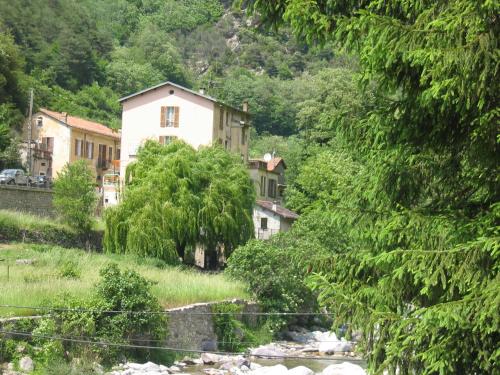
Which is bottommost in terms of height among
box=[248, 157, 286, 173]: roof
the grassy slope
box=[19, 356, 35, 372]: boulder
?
box=[19, 356, 35, 372]: boulder

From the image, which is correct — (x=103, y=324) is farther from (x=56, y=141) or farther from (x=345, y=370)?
(x=56, y=141)

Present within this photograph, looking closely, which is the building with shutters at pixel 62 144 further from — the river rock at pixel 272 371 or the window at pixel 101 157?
the river rock at pixel 272 371

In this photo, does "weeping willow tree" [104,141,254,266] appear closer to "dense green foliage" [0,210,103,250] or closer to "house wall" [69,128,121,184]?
"dense green foliage" [0,210,103,250]

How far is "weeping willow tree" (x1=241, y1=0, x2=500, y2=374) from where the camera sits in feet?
27.5

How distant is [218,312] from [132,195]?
429 inches

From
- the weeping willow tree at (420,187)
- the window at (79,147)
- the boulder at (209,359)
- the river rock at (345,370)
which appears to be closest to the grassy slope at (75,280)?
the boulder at (209,359)

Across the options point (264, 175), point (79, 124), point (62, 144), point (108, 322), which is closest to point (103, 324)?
point (108, 322)

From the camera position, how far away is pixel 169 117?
61.0 meters

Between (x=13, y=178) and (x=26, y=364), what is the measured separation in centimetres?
3201

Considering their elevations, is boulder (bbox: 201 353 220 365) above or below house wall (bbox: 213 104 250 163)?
below

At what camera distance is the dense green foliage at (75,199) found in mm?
48844

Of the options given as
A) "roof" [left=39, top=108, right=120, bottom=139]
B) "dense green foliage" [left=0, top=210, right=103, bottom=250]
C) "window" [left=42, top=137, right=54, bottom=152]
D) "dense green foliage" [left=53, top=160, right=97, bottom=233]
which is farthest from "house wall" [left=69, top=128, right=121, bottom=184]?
"dense green foliage" [left=0, top=210, right=103, bottom=250]

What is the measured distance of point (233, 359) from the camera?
31.7 meters

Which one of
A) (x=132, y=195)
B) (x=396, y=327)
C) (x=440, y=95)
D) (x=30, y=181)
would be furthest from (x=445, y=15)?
(x=30, y=181)
